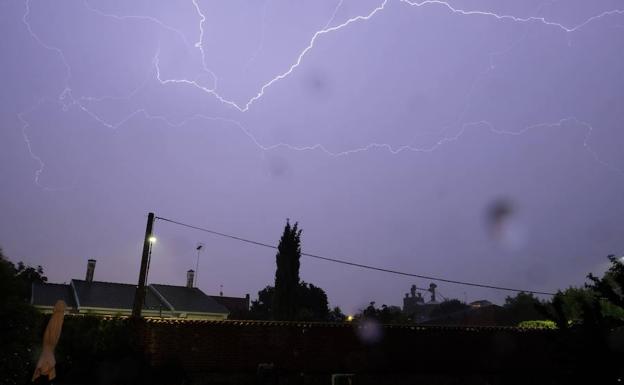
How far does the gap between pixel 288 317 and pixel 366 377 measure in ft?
37.5

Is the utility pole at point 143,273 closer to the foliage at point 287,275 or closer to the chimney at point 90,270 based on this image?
the foliage at point 287,275

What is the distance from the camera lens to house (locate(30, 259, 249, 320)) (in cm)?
3022

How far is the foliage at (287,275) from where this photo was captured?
27.3 meters

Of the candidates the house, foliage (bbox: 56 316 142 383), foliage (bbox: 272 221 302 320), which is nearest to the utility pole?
foliage (bbox: 56 316 142 383)

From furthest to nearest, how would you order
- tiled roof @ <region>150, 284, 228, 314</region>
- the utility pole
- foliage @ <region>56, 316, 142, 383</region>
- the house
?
tiled roof @ <region>150, 284, 228, 314</region> → the house → the utility pole → foliage @ <region>56, 316, 142, 383</region>

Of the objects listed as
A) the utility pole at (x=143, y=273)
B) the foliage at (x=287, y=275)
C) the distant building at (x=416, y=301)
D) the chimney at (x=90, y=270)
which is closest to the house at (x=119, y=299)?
the chimney at (x=90, y=270)

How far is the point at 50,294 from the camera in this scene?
31094 millimetres

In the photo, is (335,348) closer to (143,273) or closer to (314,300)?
(143,273)

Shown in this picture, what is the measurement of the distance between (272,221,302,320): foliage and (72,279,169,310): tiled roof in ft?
35.5

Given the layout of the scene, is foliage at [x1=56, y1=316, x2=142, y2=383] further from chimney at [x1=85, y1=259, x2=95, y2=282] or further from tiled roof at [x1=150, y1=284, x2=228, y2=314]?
chimney at [x1=85, y1=259, x2=95, y2=282]

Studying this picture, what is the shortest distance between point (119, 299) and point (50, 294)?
459cm

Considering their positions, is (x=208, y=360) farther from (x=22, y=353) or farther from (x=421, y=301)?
(x=421, y=301)

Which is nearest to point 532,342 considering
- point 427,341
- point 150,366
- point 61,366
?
point 427,341

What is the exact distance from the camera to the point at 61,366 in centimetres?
1362
